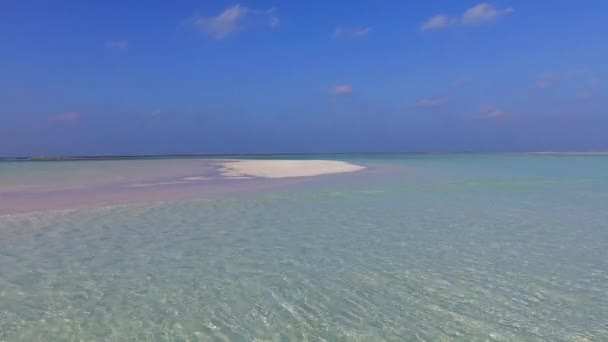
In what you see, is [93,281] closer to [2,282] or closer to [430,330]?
[2,282]

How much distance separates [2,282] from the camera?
18.8ft

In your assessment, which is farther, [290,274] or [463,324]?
[290,274]

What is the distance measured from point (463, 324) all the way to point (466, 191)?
43.6 ft

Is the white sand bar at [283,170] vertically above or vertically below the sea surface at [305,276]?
above

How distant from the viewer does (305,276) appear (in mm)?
5949

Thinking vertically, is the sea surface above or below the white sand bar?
below

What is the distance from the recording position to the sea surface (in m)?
4.28

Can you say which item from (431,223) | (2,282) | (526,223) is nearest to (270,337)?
(2,282)

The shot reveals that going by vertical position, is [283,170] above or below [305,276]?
above

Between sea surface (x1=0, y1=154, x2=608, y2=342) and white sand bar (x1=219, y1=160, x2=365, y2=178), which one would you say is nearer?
sea surface (x1=0, y1=154, x2=608, y2=342)

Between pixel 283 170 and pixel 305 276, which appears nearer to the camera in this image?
pixel 305 276

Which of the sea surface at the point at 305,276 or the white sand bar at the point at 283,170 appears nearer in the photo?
the sea surface at the point at 305,276

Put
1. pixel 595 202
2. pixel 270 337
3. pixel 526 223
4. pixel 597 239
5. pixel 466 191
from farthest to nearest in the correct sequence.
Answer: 1. pixel 466 191
2. pixel 595 202
3. pixel 526 223
4. pixel 597 239
5. pixel 270 337

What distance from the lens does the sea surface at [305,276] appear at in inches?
168
